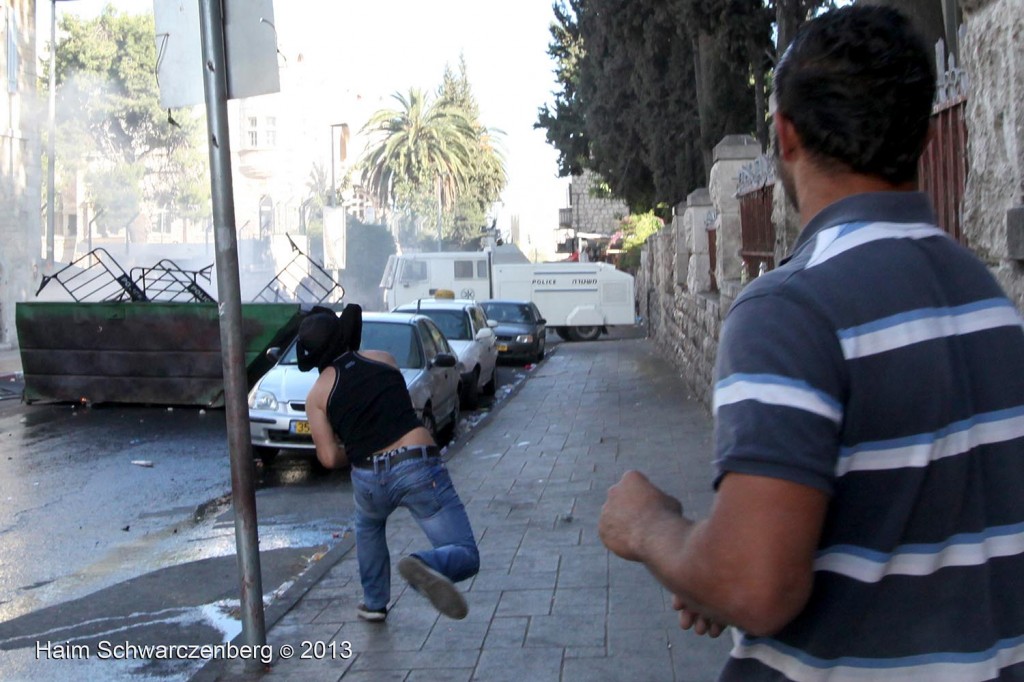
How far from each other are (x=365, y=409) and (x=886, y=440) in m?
4.20

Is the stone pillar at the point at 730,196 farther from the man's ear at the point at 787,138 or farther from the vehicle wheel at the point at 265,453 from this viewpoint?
the man's ear at the point at 787,138

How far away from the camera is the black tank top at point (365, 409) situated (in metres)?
5.56

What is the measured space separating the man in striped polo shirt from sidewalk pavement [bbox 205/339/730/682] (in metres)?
3.36

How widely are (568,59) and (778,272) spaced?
110 ft

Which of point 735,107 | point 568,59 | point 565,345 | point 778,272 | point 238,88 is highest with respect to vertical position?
point 568,59

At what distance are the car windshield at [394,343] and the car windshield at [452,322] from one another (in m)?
4.15

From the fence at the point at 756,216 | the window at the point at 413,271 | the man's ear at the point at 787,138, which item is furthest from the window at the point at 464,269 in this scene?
the man's ear at the point at 787,138

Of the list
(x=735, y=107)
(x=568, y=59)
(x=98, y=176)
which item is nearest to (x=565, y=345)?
(x=568, y=59)

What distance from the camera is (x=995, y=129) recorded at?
421cm

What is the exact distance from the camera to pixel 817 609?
5.36ft

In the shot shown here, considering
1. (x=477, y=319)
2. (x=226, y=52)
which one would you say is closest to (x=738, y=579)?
(x=226, y=52)

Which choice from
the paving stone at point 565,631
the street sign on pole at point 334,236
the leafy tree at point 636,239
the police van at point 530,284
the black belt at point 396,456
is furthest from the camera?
the leafy tree at point 636,239

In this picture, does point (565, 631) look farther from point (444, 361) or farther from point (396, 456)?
point (444, 361)

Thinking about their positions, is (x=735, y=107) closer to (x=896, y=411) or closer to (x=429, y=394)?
(x=429, y=394)
